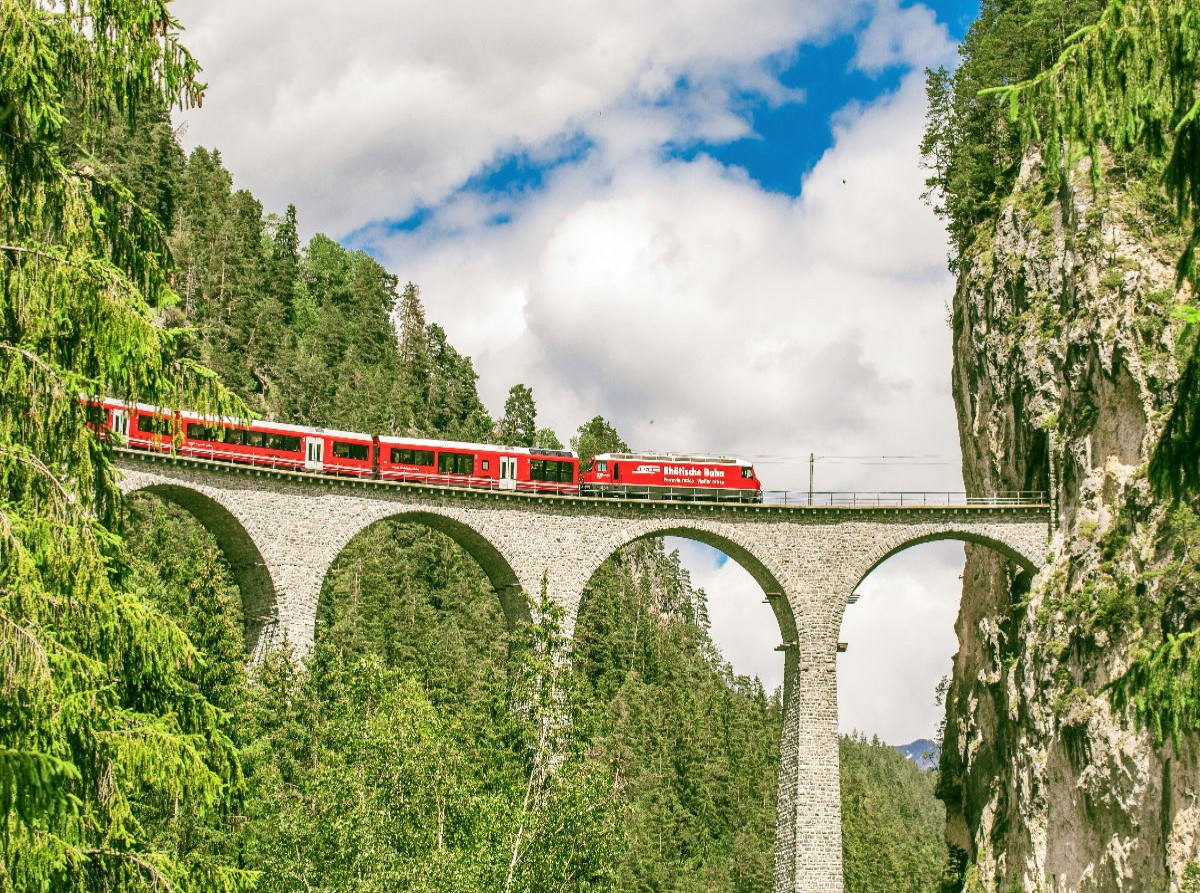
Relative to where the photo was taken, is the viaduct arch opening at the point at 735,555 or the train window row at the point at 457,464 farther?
the train window row at the point at 457,464

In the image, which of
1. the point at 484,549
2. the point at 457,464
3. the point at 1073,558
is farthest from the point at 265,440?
the point at 1073,558

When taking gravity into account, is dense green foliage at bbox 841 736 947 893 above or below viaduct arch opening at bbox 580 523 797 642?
below

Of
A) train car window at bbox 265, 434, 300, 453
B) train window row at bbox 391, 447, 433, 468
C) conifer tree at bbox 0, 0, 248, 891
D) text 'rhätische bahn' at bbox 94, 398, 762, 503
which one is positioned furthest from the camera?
train window row at bbox 391, 447, 433, 468

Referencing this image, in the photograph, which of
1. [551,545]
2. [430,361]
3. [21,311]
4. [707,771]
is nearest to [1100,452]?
[551,545]

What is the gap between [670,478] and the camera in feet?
134

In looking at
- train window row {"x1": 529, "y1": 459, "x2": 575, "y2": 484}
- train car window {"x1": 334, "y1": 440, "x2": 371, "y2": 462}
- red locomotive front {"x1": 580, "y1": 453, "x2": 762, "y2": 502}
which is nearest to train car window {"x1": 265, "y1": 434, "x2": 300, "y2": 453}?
train car window {"x1": 334, "y1": 440, "x2": 371, "y2": 462}

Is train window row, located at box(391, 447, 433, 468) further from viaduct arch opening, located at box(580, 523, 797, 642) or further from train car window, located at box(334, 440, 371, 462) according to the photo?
viaduct arch opening, located at box(580, 523, 797, 642)

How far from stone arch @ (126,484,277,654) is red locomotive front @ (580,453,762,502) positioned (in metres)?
11.6

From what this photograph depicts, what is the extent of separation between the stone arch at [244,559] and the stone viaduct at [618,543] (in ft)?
0.17

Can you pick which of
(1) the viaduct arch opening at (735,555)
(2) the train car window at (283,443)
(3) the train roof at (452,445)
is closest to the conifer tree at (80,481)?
(2) the train car window at (283,443)

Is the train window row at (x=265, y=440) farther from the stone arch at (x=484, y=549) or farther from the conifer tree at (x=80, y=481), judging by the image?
the conifer tree at (x=80, y=481)

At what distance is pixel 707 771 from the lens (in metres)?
61.8

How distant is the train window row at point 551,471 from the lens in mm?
39906

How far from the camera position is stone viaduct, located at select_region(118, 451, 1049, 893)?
1383 inches
